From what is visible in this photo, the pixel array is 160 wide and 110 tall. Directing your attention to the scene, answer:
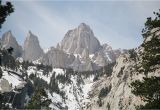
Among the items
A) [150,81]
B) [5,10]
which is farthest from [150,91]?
[5,10]

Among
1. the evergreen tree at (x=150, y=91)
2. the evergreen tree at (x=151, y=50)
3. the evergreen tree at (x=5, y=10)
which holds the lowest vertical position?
the evergreen tree at (x=150, y=91)

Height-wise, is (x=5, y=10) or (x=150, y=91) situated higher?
(x=5, y=10)

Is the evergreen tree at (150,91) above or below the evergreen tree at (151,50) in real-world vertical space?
below

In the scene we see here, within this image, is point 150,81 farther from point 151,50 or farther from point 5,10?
point 5,10

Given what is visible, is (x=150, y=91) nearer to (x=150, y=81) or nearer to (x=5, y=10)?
(x=150, y=81)

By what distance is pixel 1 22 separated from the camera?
1251 inches

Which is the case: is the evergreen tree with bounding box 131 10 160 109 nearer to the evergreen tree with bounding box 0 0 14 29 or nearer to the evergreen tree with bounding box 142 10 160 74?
the evergreen tree with bounding box 142 10 160 74

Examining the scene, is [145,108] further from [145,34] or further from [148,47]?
[145,34]

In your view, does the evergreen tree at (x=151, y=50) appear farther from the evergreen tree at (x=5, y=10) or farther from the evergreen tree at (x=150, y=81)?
the evergreen tree at (x=5, y=10)

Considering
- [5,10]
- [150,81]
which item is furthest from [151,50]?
[5,10]

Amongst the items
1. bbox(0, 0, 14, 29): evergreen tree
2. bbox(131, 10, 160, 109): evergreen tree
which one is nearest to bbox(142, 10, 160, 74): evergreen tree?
bbox(131, 10, 160, 109): evergreen tree

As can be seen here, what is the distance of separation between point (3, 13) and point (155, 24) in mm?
14134

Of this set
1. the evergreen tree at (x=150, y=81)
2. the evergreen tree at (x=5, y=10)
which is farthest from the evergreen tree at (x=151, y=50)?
the evergreen tree at (x=5, y=10)

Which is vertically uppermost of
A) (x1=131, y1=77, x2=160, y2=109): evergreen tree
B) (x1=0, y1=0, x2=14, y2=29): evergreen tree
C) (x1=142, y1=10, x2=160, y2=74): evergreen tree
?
(x1=0, y1=0, x2=14, y2=29): evergreen tree
